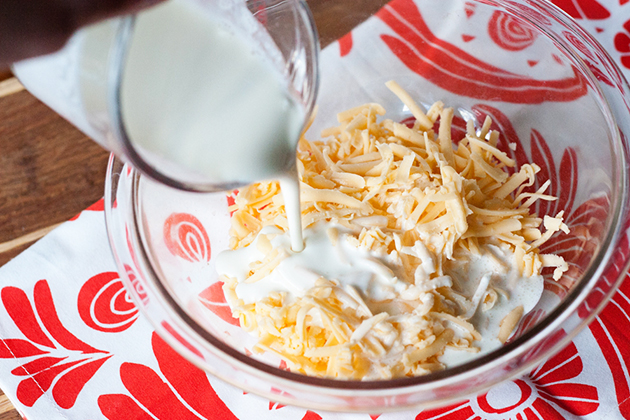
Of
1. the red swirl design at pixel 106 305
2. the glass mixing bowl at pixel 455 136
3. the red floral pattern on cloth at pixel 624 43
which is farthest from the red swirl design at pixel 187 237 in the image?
the red floral pattern on cloth at pixel 624 43

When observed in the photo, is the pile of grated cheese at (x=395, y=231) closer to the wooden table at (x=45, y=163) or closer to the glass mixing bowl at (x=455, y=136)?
the glass mixing bowl at (x=455, y=136)

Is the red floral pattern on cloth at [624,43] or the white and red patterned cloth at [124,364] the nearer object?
the white and red patterned cloth at [124,364]

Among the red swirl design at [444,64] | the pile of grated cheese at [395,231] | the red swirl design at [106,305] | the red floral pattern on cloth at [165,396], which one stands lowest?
the red floral pattern on cloth at [165,396]

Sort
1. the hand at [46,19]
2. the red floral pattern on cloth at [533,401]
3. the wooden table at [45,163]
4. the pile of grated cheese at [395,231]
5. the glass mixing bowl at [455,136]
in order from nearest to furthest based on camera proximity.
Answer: the hand at [46,19] < the glass mixing bowl at [455,136] < the pile of grated cheese at [395,231] < the red floral pattern on cloth at [533,401] < the wooden table at [45,163]

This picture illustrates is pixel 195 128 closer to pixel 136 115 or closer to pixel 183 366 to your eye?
pixel 136 115

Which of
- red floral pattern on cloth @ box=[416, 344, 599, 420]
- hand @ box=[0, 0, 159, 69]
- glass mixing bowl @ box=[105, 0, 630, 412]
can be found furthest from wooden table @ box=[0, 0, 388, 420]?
red floral pattern on cloth @ box=[416, 344, 599, 420]

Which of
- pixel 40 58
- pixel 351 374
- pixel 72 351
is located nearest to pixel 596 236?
pixel 351 374

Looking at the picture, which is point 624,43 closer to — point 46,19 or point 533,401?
point 533,401
